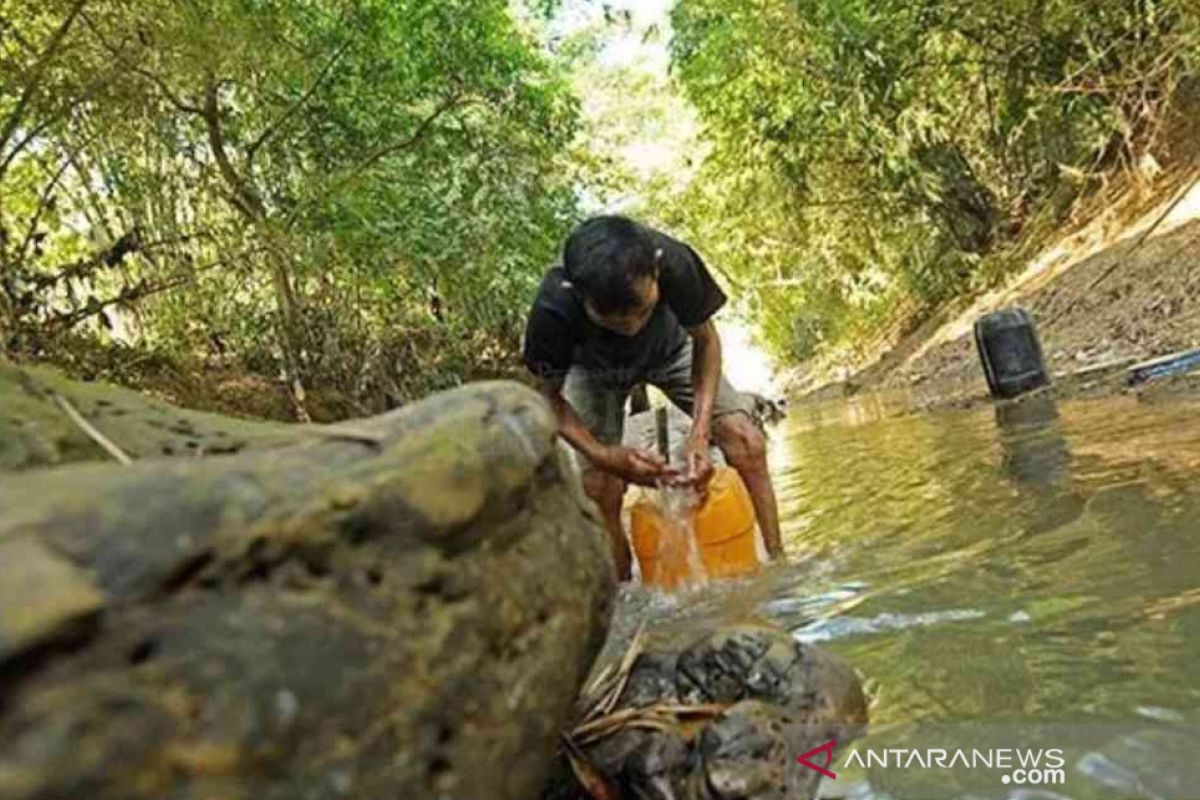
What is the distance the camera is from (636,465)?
11.8 ft

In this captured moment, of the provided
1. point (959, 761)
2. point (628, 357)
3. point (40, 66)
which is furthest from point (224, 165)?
point (959, 761)

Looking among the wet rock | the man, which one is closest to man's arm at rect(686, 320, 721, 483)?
the man

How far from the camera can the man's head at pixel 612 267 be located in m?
3.17

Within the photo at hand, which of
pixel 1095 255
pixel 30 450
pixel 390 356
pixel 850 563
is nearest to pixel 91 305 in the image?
pixel 390 356

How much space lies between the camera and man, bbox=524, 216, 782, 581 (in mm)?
3242

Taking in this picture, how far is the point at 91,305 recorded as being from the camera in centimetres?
784

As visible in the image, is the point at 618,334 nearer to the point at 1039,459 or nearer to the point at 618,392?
the point at 618,392

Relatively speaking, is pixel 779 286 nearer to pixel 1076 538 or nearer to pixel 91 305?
pixel 91 305

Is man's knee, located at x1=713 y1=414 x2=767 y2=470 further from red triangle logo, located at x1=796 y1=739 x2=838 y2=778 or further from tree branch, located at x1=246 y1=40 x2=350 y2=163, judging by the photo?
tree branch, located at x1=246 y1=40 x2=350 y2=163

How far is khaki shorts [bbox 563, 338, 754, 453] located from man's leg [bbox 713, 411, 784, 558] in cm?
9

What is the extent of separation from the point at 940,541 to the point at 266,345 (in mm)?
7360

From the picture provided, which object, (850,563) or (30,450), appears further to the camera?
(850,563)

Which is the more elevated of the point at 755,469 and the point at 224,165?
the point at 224,165

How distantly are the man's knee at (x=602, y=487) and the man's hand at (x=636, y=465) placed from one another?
0.50ft
